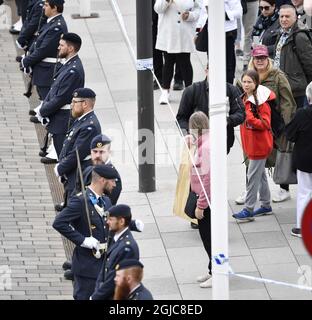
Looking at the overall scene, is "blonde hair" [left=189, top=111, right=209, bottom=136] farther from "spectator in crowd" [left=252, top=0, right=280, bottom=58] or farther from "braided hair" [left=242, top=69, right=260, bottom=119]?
"spectator in crowd" [left=252, top=0, right=280, bottom=58]

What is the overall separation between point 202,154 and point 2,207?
302cm

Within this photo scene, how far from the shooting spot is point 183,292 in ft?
39.2

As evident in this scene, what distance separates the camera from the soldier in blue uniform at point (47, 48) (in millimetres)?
16016

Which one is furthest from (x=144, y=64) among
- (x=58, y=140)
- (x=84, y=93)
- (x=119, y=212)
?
(x=119, y=212)

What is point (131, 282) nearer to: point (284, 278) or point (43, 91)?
point (284, 278)

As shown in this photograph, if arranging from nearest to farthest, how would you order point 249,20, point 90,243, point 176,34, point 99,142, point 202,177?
point 90,243
point 202,177
point 99,142
point 176,34
point 249,20

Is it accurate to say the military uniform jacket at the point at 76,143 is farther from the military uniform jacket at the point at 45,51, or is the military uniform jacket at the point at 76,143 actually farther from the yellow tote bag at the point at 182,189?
the military uniform jacket at the point at 45,51

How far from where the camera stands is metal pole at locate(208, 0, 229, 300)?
9883mm

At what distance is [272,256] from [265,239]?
467mm

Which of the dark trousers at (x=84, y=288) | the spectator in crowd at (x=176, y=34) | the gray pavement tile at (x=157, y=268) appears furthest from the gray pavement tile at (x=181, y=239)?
the spectator in crowd at (x=176, y=34)

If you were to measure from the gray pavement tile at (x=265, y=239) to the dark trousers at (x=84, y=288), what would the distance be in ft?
7.08

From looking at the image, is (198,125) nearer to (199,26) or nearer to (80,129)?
(80,129)

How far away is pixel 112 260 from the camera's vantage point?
10383 mm
